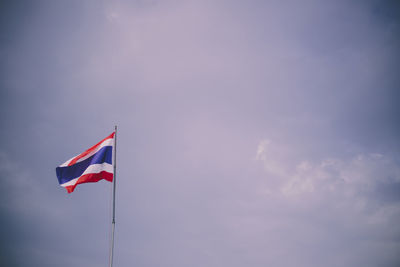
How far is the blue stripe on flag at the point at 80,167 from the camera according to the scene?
766 inches

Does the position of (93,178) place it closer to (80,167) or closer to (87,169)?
(87,169)

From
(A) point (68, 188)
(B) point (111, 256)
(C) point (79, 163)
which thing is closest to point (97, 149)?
(C) point (79, 163)

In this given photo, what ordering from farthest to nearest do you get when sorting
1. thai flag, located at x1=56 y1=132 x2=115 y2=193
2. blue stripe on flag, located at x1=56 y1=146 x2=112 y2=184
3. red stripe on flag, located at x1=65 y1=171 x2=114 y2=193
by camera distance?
blue stripe on flag, located at x1=56 y1=146 x2=112 y2=184, thai flag, located at x1=56 y1=132 x2=115 y2=193, red stripe on flag, located at x1=65 y1=171 x2=114 y2=193

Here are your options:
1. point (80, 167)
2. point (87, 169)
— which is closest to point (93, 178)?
point (87, 169)

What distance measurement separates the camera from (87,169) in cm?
1948

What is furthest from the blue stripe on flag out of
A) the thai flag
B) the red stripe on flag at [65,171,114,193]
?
Result: the red stripe on flag at [65,171,114,193]

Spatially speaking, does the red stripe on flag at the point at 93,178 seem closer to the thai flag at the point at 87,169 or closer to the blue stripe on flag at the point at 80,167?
the thai flag at the point at 87,169

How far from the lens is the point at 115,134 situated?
19453 mm

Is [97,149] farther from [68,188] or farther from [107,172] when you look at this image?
[68,188]

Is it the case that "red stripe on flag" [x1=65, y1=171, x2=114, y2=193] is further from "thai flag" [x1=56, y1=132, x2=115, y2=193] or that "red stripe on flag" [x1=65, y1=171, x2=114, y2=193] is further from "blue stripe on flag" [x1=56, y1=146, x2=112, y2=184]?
"blue stripe on flag" [x1=56, y1=146, x2=112, y2=184]

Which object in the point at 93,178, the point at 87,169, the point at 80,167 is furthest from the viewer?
the point at 80,167

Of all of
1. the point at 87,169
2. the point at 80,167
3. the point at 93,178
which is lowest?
the point at 93,178

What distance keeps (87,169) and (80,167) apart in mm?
605

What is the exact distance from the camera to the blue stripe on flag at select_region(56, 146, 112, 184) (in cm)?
1947
